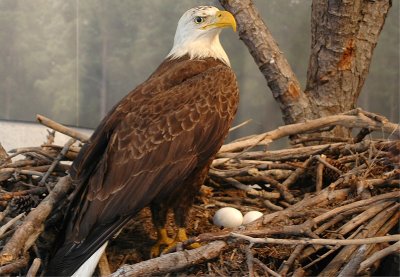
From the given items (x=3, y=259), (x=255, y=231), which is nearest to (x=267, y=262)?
(x=255, y=231)

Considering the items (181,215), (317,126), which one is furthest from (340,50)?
(181,215)

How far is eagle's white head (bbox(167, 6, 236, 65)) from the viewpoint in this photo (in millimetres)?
3000

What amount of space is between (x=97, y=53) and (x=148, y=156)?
168cm

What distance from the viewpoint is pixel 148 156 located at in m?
2.57

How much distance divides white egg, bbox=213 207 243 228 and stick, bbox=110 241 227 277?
0.43m

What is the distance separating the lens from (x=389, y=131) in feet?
9.86

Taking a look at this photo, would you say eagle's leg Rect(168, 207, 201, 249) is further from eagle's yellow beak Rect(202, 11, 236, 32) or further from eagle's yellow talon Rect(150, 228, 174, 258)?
eagle's yellow beak Rect(202, 11, 236, 32)

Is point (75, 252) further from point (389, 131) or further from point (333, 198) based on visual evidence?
point (389, 131)

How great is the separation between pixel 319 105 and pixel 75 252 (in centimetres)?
148

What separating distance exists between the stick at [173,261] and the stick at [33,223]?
41cm

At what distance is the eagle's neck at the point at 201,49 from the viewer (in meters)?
3.00

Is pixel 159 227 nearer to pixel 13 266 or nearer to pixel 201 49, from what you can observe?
pixel 13 266

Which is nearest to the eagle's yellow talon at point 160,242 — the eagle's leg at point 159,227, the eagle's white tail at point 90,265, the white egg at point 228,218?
the eagle's leg at point 159,227

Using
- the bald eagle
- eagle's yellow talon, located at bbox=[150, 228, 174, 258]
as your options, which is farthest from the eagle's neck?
eagle's yellow talon, located at bbox=[150, 228, 174, 258]
